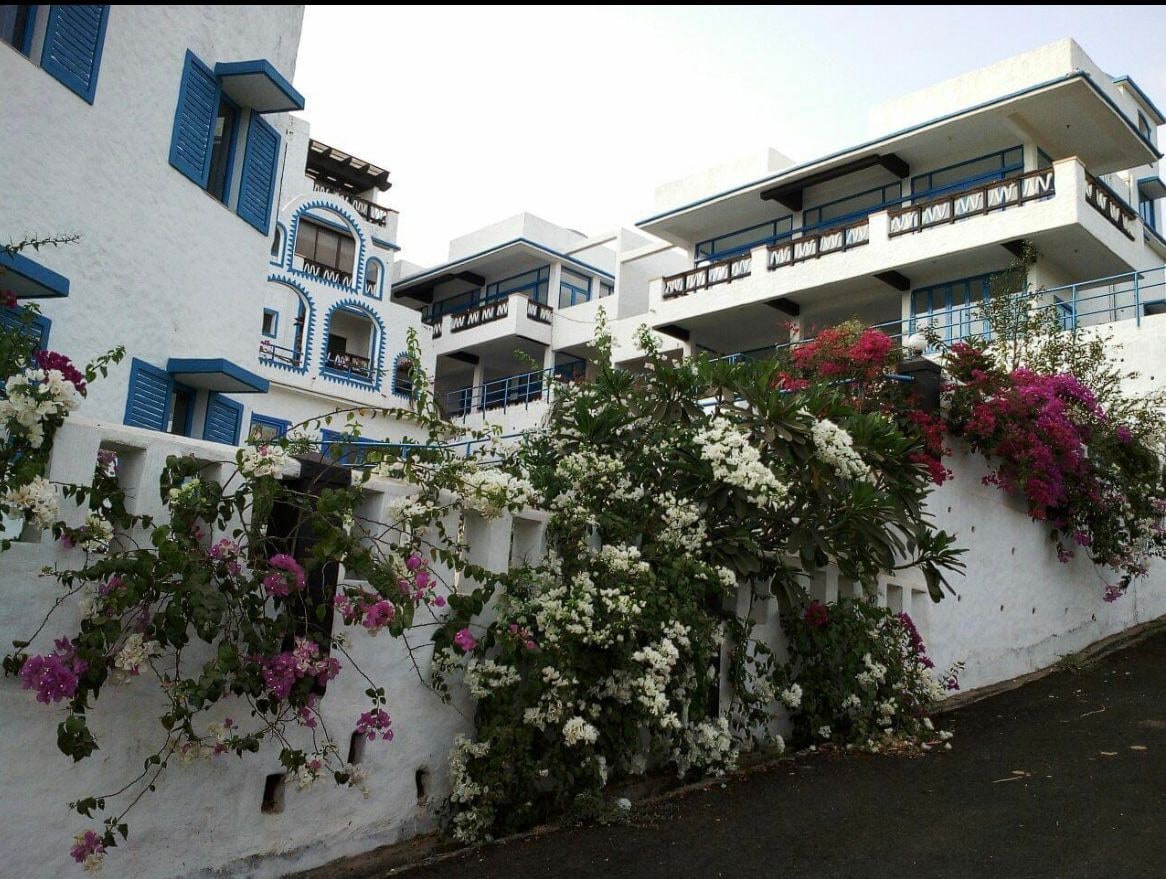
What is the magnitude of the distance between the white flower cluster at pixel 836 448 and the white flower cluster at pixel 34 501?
5.05 m

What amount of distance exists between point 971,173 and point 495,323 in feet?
52.5

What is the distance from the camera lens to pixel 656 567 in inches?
272

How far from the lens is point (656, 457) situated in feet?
24.6

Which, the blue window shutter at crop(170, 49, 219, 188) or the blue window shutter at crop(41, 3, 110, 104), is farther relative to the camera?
the blue window shutter at crop(170, 49, 219, 188)

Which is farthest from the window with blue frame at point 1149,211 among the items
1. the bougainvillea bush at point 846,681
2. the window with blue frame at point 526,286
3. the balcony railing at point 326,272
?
the bougainvillea bush at point 846,681

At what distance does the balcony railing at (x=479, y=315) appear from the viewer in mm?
33844

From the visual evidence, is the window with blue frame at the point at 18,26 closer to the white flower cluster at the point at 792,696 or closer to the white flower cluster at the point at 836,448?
the white flower cluster at the point at 836,448

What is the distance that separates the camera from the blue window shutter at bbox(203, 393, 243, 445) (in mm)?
11117

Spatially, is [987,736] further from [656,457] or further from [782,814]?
[656,457]

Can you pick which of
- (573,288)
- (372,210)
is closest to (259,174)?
(372,210)

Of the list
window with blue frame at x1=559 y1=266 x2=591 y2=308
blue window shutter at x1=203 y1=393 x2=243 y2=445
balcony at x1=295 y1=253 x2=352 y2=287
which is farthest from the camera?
window with blue frame at x1=559 y1=266 x2=591 y2=308

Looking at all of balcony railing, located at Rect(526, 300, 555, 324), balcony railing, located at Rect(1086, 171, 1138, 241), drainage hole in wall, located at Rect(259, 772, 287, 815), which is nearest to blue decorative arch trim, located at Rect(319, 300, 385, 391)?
balcony railing, located at Rect(526, 300, 555, 324)

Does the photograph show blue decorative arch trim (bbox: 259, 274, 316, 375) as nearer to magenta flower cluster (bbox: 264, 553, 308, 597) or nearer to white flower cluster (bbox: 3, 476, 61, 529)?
magenta flower cluster (bbox: 264, 553, 308, 597)

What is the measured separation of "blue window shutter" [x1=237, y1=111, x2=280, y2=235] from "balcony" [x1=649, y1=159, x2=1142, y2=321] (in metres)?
15.5
